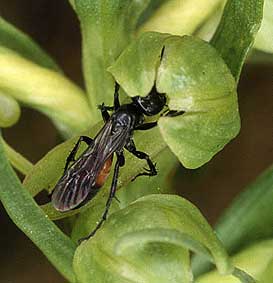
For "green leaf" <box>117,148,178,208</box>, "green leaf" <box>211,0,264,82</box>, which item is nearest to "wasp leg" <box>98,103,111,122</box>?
"green leaf" <box>117,148,178,208</box>

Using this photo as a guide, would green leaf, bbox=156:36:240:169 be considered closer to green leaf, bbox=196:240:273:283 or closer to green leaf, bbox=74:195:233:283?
green leaf, bbox=74:195:233:283

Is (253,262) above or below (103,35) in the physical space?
below

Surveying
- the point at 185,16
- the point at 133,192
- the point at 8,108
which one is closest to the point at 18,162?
the point at 8,108

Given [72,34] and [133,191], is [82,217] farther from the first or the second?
[72,34]

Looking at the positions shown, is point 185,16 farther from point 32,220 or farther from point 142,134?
point 32,220

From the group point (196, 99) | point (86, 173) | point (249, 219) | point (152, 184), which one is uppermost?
point (196, 99)

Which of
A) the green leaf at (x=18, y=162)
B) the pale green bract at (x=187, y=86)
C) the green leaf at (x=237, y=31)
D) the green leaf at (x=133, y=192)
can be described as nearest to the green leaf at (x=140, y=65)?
A: the pale green bract at (x=187, y=86)
